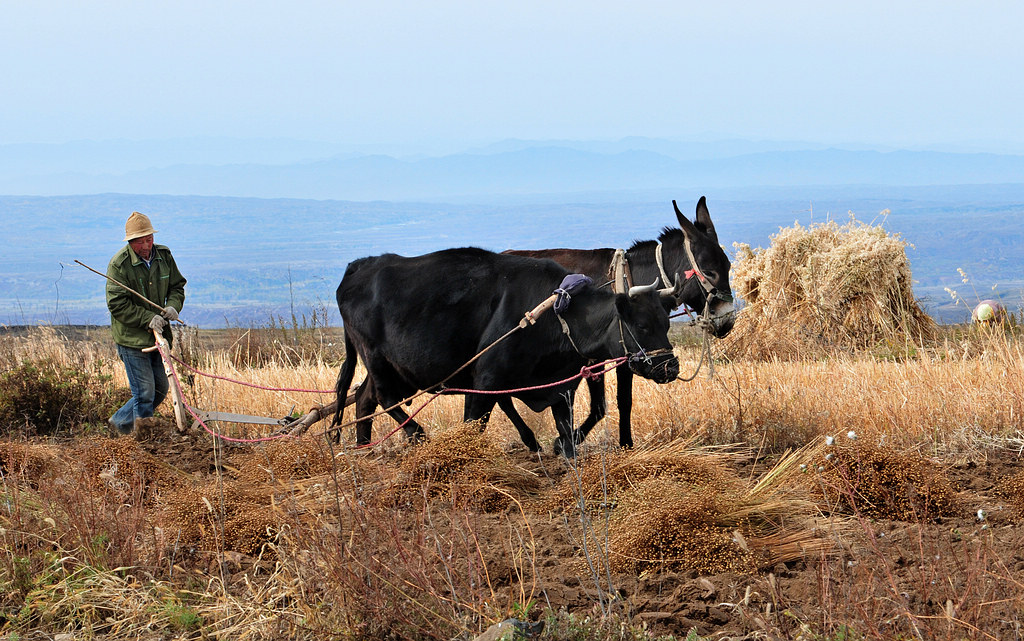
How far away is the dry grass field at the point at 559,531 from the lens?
16.5ft

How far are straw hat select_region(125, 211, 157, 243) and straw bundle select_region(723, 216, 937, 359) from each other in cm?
1017

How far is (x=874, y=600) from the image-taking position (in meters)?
4.88

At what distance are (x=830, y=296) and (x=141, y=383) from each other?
11671mm

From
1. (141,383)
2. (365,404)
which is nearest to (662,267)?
(365,404)

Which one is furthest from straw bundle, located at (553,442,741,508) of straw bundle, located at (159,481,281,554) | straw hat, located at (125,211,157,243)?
straw hat, located at (125,211,157,243)

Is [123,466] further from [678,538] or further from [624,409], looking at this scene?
[678,538]

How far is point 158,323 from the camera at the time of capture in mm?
9539

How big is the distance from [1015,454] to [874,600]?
167 inches

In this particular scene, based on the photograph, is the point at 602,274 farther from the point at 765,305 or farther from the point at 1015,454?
the point at 765,305

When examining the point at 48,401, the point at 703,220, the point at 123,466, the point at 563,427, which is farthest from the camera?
the point at 48,401

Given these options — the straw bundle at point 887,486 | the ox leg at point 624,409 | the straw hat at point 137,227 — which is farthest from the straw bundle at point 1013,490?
the straw hat at point 137,227

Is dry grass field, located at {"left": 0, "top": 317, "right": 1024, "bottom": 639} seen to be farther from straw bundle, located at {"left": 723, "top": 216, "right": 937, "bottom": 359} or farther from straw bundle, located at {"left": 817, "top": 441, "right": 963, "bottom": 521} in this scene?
straw bundle, located at {"left": 723, "top": 216, "right": 937, "bottom": 359}

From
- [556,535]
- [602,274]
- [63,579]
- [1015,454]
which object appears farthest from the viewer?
[602,274]

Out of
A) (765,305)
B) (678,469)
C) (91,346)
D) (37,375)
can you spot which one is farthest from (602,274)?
(91,346)
